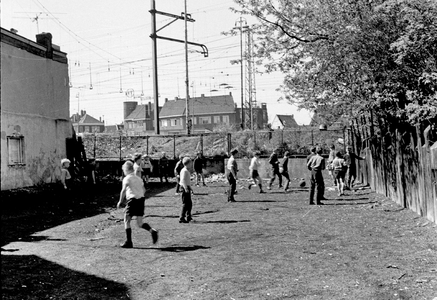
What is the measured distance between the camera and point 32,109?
2228 centimetres

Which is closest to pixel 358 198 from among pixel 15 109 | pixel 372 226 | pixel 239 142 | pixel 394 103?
pixel 394 103

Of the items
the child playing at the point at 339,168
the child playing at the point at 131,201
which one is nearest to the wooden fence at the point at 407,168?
the child playing at the point at 339,168

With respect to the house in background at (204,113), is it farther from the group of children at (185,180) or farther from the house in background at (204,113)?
the group of children at (185,180)

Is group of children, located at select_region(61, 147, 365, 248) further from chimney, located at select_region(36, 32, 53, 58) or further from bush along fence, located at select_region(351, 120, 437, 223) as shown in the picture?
chimney, located at select_region(36, 32, 53, 58)

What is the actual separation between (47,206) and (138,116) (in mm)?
88264

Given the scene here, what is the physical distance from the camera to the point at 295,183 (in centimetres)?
2691

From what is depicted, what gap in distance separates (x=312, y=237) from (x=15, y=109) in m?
15.2

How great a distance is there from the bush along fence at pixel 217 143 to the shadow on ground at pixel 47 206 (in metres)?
10.2

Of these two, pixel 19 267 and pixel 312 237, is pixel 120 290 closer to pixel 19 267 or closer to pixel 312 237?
pixel 19 267

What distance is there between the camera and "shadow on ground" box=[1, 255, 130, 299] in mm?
6535

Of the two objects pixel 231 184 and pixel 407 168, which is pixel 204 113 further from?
pixel 407 168

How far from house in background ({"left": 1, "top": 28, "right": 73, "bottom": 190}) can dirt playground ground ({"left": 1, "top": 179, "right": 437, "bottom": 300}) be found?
5397 millimetres

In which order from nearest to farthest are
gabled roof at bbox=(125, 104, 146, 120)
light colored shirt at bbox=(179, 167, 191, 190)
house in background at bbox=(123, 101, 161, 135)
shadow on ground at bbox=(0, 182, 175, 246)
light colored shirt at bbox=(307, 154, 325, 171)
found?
light colored shirt at bbox=(179, 167, 191, 190) → shadow on ground at bbox=(0, 182, 175, 246) → light colored shirt at bbox=(307, 154, 325, 171) → house in background at bbox=(123, 101, 161, 135) → gabled roof at bbox=(125, 104, 146, 120)

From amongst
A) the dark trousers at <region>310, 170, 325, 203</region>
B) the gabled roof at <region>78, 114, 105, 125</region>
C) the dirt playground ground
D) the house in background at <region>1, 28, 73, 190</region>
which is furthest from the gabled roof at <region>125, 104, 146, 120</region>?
the dirt playground ground
